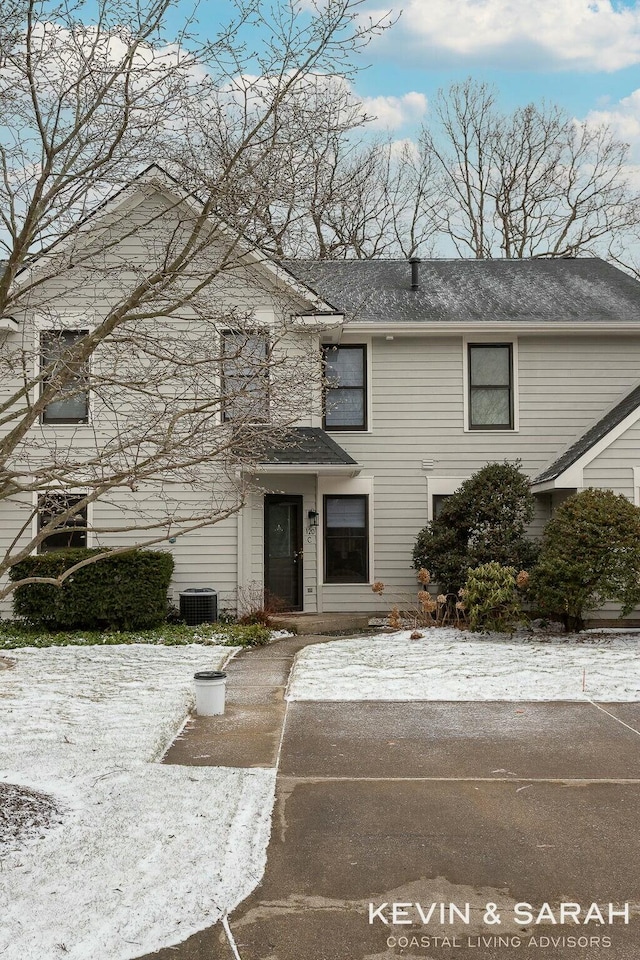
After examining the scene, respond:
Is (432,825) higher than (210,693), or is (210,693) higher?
(210,693)

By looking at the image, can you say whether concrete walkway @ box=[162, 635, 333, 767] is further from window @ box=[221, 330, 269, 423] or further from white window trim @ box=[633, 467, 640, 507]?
white window trim @ box=[633, 467, 640, 507]

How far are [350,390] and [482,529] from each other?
356 centimetres

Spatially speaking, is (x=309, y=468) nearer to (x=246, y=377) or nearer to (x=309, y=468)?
(x=309, y=468)

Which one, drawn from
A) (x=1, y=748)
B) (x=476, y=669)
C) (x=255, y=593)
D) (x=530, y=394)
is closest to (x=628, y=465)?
(x=530, y=394)

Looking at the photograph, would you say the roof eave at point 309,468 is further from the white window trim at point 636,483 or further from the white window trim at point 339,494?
the white window trim at point 636,483

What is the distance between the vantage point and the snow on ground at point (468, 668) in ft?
27.3

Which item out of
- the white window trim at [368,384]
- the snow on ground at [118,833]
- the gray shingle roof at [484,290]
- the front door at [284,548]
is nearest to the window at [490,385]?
the gray shingle roof at [484,290]

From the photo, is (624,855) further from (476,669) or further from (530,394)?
(530,394)

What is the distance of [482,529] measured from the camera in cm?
1297

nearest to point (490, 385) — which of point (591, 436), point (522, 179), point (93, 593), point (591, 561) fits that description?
point (591, 436)

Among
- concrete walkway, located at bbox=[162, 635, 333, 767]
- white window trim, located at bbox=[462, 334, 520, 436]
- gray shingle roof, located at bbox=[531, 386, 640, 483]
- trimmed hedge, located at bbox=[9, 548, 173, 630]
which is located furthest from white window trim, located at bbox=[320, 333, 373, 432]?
concrete walkway, located at bbox=[162, 635, 333, 767]

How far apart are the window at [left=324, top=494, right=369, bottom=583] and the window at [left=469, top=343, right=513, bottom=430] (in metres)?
2.62

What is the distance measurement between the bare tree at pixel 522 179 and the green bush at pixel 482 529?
551 inches

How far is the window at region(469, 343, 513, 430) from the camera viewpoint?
14.8 m
